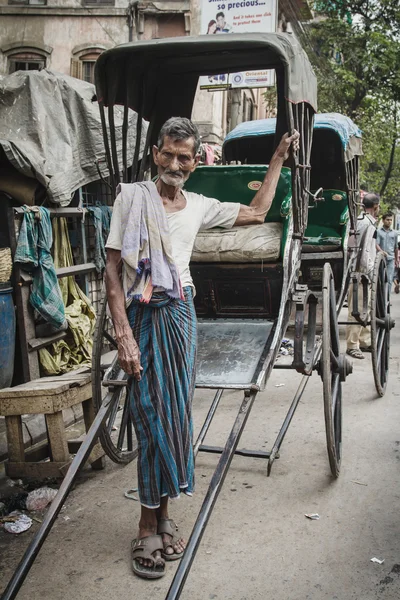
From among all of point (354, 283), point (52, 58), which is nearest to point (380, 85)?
point (52, 58)

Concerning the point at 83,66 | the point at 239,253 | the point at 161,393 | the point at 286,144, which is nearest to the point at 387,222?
the point at 83,66

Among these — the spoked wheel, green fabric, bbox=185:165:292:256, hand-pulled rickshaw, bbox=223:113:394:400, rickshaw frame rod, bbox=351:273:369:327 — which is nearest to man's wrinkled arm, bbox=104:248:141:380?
the spoked wheel

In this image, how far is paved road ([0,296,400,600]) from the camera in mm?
2873

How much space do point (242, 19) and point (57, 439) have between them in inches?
328

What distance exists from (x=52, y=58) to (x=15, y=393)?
12.4 metres

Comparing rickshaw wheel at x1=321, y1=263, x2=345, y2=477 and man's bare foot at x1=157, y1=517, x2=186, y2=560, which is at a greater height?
rickshaw wheel at x1=321, y1=263, x2=345, y2=477

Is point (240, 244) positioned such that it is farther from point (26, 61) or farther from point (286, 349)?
point (26, 61)

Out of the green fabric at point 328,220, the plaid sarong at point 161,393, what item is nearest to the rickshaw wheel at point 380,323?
the green fabric at point 328,220

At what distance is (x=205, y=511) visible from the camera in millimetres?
2498

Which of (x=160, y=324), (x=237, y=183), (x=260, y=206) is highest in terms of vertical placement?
(x=237, y=183)

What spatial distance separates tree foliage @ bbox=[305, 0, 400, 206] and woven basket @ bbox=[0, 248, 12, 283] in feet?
36.5

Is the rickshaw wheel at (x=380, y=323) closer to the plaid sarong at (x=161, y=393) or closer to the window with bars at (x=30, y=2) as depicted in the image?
the plaid sarong at (x=161, y=393)

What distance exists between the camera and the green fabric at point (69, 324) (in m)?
6.29

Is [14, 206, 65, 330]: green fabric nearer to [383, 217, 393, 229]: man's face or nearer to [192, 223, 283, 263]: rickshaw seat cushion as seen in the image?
[192, 223, 283, 263]: rickshaw seat cushion
